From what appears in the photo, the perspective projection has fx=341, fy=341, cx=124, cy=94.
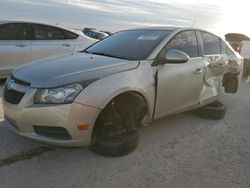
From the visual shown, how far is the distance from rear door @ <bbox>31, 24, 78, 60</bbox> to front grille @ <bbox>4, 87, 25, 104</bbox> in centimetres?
410

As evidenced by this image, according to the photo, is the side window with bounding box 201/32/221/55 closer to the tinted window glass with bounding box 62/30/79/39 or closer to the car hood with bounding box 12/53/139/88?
the car hood with bounding box 12/53/139/88

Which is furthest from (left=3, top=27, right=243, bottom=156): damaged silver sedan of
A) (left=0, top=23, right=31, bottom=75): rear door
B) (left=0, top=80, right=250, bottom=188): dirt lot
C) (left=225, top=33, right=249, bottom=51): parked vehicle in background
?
(left=225, top=33, right=249, bottom=51): parked vehicle in background

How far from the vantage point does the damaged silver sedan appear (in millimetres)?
3678

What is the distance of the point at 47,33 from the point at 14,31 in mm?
837

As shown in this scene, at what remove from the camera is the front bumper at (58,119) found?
3.63 metres

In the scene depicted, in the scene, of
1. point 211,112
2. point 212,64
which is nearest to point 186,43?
point 212,64

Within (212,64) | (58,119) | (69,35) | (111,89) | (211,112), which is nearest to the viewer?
(58,119)

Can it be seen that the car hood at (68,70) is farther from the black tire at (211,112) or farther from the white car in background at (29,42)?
the white car in background at (29,42)

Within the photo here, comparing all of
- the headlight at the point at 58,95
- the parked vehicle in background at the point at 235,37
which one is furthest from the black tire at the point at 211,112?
the parked vehicle in background at the point at 235,37

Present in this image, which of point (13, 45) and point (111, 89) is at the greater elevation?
point (111, 89)

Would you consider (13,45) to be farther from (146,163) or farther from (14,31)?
(146,163)

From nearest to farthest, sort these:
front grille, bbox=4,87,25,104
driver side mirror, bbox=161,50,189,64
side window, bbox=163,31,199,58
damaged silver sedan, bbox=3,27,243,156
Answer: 1. damaged silver sedan, bbox=3,27,243,156
2. front grille, bbox=4,87,25,104
3. driver side mirror, bbox=161,50,189,64
4. side window, bbox=163,31,199,58

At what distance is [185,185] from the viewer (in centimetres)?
357

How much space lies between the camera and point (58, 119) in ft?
11.9
